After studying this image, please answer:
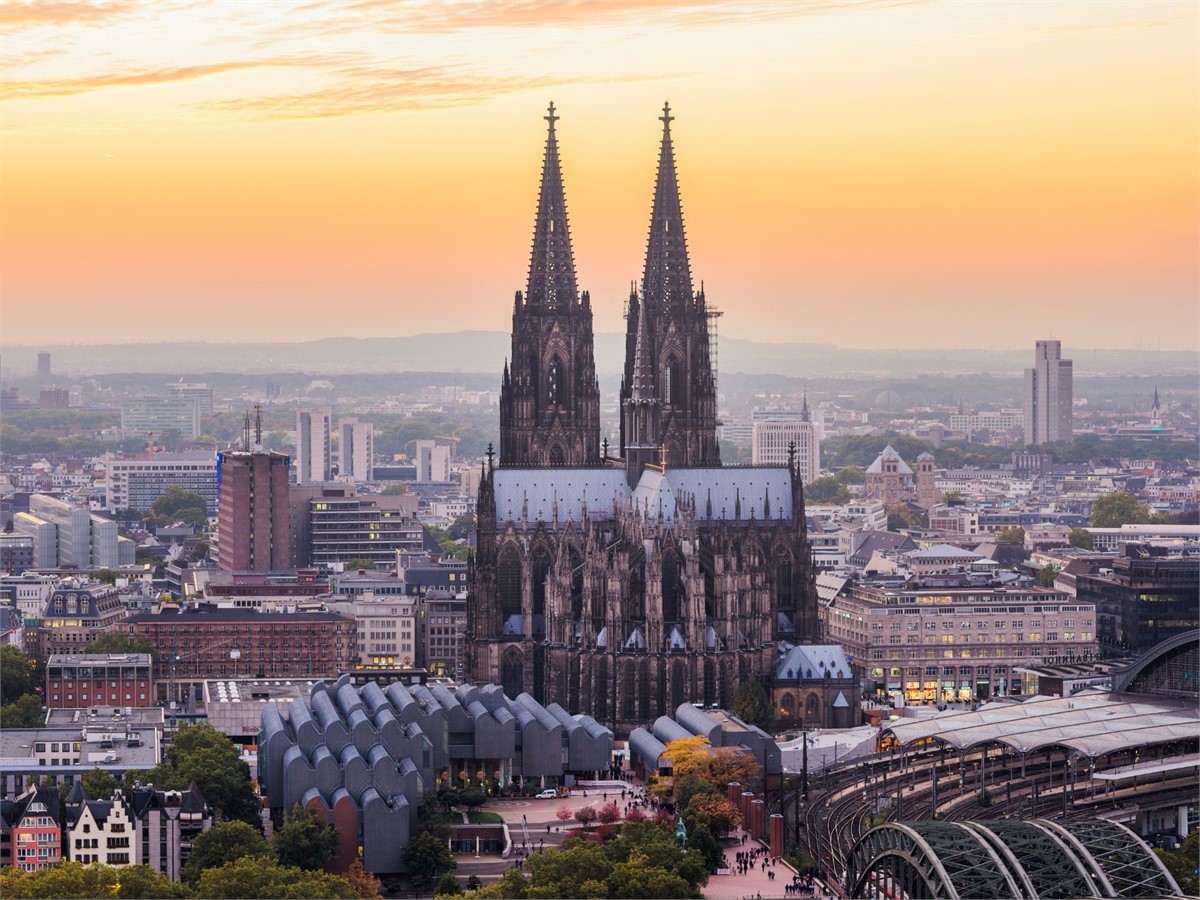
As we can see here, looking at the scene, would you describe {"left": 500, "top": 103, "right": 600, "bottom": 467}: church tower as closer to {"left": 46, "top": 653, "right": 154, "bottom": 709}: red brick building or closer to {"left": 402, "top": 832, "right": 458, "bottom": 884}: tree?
{"left": 46, "top": 653, "right": 154, "bottom": 709}: red brick building

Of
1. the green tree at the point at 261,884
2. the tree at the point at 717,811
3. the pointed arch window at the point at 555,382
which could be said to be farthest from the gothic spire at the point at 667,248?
the green tree at the point at 261,884

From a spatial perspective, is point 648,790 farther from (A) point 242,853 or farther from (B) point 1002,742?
(A) point 242,853

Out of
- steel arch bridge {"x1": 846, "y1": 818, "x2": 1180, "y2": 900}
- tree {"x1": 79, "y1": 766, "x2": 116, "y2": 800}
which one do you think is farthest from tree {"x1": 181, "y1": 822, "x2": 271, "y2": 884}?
steel arch bridge {"x1": 846, "y1": 818, "x2": 1180, "y2": 900}

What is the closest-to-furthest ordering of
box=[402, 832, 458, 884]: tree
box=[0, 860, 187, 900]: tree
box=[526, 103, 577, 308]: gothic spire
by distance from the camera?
box=[0, 860, 187, 900]: tree < box=[402, 832, 458, 884]: tree < box=[526, 103, 577, 308]: gothic spire

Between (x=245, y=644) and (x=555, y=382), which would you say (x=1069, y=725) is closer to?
(x=555, y=382)

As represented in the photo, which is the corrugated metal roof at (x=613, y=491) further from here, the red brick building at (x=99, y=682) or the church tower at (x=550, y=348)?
the red brick building at (x=99, y=682)

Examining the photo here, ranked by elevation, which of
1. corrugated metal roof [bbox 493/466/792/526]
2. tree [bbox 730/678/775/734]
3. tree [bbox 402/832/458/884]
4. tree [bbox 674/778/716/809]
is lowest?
tree [bbox 402/832/458/884]

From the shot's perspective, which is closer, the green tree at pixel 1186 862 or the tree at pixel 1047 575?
the green tree at pixel 1186 862
